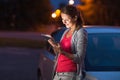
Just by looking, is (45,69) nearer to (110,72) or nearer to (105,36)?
(105,36)

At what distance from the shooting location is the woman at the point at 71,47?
19.1 feet

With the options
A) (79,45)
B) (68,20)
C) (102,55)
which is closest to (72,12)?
(68,20)

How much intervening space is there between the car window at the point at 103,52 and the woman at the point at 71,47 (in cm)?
123

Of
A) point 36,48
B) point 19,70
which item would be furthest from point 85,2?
point 19,70

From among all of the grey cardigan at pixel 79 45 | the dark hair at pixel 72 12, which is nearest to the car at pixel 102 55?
the grey cardigan at pixel 79 45

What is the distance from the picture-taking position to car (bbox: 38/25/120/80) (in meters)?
6.93

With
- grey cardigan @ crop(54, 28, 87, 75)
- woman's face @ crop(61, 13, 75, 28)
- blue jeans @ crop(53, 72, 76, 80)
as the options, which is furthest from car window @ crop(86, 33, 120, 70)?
woman's face @ crop(61, 13, 75, 28)

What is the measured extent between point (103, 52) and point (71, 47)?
2.05 m

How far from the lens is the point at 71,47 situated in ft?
19.6

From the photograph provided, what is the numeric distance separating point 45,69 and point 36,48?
17.3 m

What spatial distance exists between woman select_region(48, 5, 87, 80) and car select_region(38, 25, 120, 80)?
0.73 m

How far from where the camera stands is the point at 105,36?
27.0ft

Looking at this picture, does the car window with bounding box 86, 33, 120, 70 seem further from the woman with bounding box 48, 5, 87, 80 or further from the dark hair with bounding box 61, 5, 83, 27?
the dark hair with bounding box 61, 5, 83, 27

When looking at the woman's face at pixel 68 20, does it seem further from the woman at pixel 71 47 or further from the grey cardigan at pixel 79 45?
the grey cardigan at pixel 79 45
